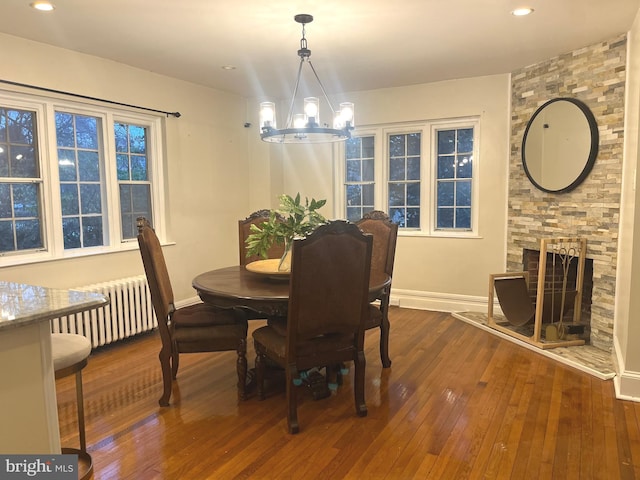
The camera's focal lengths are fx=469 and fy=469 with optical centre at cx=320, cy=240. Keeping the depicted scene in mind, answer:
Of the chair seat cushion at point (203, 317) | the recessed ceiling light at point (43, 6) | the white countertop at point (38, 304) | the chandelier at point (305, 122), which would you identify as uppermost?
the recessed ceiling light at point (43, 6)

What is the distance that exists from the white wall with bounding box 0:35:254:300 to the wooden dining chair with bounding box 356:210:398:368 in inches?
81.5

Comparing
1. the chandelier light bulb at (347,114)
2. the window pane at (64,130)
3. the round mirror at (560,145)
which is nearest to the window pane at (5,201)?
the window pane at (64,130)

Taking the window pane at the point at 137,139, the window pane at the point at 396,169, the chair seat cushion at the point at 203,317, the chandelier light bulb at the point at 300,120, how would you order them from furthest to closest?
the window pane at the point at 396,169, the window pane at the point at 137,139, the chandelier light bulb at the point at 300,120, the chair seat cushion at the point at 203,317

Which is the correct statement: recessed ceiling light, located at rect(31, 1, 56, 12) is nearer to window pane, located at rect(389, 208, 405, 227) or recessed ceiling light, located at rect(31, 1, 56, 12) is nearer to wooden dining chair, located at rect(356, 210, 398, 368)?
wooden dining chair, located at rect(356, 210, 398, 368)

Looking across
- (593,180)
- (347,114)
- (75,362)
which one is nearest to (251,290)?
(75,362)

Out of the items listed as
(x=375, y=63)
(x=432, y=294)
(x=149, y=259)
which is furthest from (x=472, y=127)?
(x=149, y=259)

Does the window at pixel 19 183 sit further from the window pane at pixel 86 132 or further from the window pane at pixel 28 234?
the window pane at pixel 86 132

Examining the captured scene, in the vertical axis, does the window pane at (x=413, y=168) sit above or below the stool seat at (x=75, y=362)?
above

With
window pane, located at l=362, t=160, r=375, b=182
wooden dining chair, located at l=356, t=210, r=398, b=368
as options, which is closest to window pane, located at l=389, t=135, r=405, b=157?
window pane, located at l=362, t=160, r=375, b=182

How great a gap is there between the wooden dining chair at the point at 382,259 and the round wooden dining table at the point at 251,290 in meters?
0.27

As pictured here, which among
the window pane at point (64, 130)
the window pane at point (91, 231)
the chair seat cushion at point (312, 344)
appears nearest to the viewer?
the chair seat cushion at point (312, 344)

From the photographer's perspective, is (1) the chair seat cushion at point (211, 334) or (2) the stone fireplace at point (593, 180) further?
(2) the stone fireplace at point (593, 180)

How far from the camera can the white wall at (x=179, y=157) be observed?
3639 millimetres

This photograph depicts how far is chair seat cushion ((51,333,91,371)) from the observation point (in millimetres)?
2035
